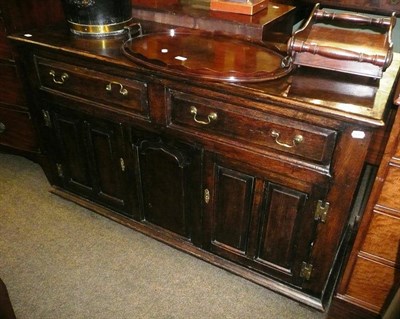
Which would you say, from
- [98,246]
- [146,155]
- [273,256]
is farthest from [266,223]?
[98,246]

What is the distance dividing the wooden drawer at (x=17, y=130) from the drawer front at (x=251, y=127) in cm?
108

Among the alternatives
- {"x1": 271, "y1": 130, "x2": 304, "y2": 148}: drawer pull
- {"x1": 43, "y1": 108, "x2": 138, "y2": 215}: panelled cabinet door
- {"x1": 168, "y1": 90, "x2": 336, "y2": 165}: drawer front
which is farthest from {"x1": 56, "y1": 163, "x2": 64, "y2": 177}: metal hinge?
{"x1": 271, "y1": 130, "x2": 304, "y2": 148}: drawer pull

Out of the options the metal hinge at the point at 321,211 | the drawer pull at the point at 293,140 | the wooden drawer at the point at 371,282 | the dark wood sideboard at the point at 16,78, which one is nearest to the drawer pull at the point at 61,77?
the dark wood sideboard at the point at 16,78

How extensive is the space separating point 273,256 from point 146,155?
64 cm

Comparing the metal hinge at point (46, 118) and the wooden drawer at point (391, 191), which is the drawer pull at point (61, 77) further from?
the wooden drawer at point (391, 191)

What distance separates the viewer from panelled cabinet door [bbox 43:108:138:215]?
149 centimetres

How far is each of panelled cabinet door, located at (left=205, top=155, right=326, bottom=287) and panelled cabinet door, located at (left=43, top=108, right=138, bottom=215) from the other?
1.40ft

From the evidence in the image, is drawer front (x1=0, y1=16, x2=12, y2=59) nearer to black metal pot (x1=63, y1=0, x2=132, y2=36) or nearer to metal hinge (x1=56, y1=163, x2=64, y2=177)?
black metal pot (x1=63, y1=0, x2=132, y2=36)

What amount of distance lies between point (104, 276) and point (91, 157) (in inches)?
20.8

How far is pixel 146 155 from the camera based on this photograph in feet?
4.68

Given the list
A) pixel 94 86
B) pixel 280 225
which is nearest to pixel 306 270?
pixel 280 225

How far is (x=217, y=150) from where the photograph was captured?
1222 millimetres

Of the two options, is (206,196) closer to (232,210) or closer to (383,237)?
(232,210)

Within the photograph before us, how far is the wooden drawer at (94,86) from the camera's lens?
1.28 meters
